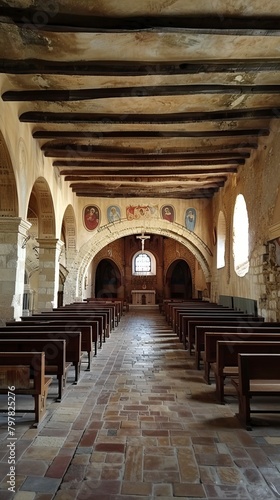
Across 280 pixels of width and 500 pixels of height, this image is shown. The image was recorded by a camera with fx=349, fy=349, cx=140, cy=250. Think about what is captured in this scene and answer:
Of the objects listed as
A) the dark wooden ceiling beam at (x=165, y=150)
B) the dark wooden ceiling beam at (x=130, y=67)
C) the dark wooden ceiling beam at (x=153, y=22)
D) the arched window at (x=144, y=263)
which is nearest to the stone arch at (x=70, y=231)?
the dark wooden ceiling beam at (x=165, y=150)

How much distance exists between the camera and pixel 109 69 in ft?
17.0

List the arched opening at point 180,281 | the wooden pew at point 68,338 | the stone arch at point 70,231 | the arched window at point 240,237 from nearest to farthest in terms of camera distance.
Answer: the wooden pew at point 68,338 < the arched window at point 240,237 < the stone arch at point 70,231 < the arched opening at point 180,281

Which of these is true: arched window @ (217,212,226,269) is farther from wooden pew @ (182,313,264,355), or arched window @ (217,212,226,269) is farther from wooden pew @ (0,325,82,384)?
wooden pew @ (0,325,82,384)

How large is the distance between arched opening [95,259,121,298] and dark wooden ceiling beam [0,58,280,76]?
58.7 feet

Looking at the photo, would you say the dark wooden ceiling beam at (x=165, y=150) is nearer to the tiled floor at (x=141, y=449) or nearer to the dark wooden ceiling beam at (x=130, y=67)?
the dark wooden ceiling beam at (x=130, y=67)

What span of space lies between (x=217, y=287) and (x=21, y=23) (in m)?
10.4

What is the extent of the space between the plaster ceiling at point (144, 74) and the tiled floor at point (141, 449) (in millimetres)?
4448

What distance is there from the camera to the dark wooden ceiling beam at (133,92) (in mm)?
5809

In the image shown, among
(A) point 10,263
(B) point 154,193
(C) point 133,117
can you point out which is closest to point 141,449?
(A) point 10,263

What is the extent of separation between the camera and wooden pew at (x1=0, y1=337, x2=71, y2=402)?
4004 mm

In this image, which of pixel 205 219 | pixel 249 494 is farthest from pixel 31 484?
pixel 205 219

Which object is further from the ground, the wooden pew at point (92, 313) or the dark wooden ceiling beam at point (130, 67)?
the dark wooden ceiling beam at point (130, 67)

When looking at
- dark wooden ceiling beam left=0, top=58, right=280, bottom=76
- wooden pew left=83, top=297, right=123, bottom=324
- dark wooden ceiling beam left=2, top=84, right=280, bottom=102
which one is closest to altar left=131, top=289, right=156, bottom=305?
wooden pew left=83, top=297, right=123, bottom=324

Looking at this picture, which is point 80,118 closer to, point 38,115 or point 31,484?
point 38,115
